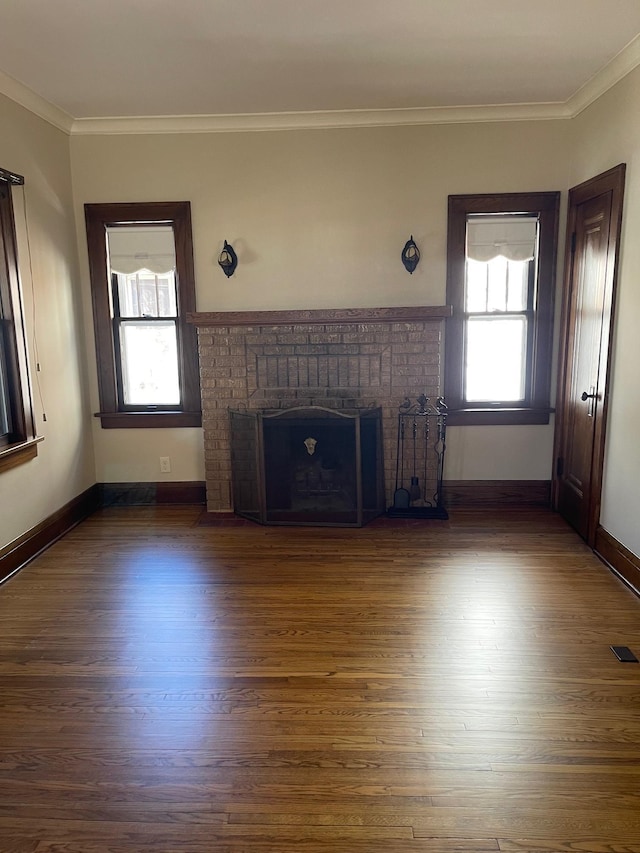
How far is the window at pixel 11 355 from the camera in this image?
11.5 feet

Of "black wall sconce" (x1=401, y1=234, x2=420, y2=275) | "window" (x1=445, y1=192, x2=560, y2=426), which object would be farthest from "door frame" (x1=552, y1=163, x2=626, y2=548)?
"black wall sconce" (x1=401, y1=234, x2=420, y2=275)

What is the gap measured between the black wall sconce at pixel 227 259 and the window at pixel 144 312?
0.86ft

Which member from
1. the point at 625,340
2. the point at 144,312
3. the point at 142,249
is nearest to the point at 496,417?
the point at 625,340

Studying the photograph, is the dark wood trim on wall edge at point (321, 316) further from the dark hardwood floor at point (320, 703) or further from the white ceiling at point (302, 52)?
the dark hardwood floor at point (320, 703)

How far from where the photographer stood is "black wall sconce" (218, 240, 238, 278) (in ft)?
14.0

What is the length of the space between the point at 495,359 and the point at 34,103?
3.59 metres

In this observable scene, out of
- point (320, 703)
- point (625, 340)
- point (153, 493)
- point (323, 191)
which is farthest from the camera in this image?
point (153, 493)

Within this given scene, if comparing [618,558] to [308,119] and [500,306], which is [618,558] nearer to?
[500,306]

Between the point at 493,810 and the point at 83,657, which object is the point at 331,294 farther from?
the point at 493,810

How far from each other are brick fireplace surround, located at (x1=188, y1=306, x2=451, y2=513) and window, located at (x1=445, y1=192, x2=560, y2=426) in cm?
24

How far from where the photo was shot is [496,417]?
442cm

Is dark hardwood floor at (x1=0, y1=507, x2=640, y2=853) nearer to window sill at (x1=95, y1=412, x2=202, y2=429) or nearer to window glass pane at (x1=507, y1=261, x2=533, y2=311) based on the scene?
window sill at (x1=95, y1=412, x2=202, y2=429)

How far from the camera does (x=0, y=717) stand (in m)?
2.25

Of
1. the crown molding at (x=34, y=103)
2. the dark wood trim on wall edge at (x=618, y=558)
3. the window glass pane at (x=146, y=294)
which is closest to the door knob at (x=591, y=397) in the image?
the dark wood trim on wall edge at (x=618, y=558)
